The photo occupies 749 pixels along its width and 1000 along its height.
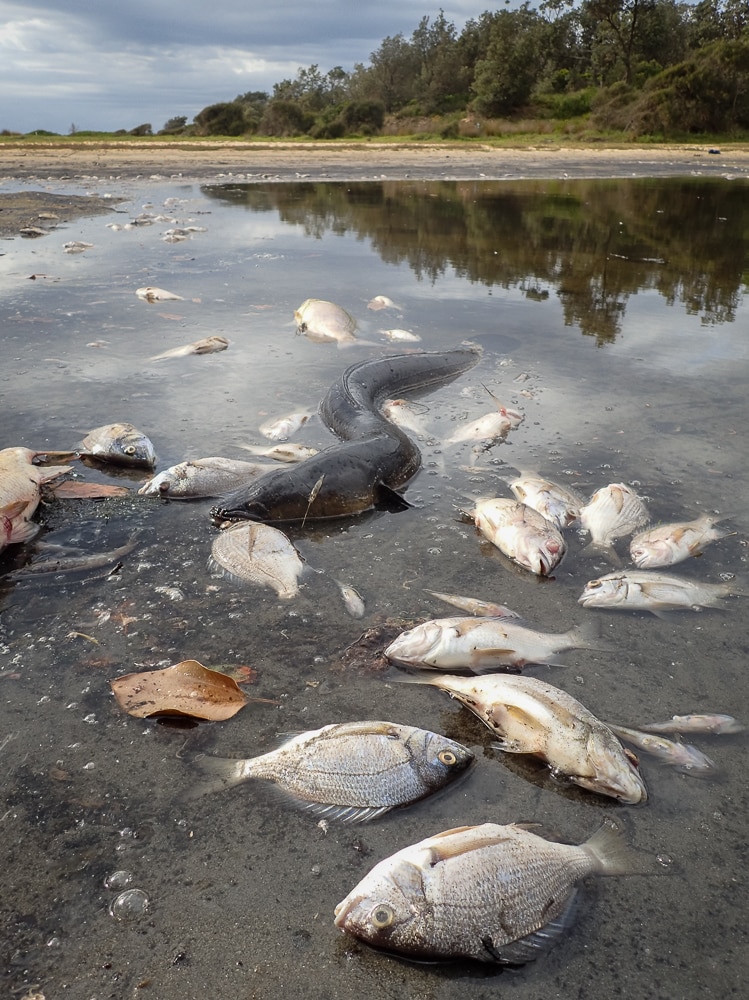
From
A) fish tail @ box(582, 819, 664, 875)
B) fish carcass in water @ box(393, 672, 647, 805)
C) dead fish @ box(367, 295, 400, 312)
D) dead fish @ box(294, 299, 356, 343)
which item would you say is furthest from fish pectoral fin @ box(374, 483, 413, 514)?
Result: dead fish @ box(367, 295, 400, 312)

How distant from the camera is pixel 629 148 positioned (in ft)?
107

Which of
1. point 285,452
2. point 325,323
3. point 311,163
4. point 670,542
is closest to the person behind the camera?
point 670,542

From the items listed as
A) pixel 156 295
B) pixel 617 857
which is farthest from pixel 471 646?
pixel 156 295

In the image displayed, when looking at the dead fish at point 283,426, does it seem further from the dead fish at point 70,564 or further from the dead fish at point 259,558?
the dead fish at point 70,564

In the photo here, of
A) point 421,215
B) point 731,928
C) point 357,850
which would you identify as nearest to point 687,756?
point 731,928

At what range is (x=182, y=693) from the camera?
2.76 metres

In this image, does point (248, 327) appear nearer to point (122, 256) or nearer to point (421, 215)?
point (122, 256)

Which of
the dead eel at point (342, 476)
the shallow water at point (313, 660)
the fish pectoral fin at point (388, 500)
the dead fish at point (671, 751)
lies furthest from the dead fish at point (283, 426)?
the dead fish at point (671, 751)

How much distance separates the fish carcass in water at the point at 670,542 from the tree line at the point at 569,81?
3882cm

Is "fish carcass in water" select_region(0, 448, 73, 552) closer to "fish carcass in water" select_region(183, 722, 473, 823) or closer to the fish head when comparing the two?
"fish carcass in water" select_region(183, 722, 473, 823)

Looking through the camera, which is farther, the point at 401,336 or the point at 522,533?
the point at 401,336

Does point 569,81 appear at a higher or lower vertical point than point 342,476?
higher

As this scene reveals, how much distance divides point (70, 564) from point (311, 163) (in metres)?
26.5

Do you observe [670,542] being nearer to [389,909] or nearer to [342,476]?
[342,476]
